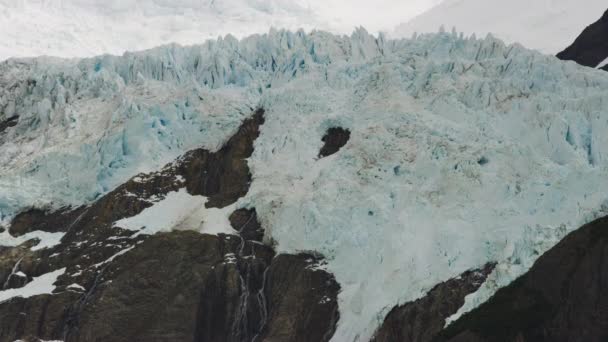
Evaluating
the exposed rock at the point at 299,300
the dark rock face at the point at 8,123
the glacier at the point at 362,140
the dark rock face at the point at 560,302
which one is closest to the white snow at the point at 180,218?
the glacier at the point at 362,140

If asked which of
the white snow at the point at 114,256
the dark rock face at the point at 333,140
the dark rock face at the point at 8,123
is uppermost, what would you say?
the dark rock face at the point at 8,123

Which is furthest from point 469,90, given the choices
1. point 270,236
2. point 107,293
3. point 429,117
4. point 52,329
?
point 52,329

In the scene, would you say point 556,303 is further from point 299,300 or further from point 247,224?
point 247,224

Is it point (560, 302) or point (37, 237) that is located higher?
Answer: point (560, 302)

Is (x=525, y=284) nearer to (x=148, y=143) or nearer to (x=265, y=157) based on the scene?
(x=265, y=157)

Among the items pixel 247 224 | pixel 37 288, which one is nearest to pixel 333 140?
pixel 247 224

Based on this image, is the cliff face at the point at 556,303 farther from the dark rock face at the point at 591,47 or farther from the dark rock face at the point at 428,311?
the dark rock face at the point at 591,47
